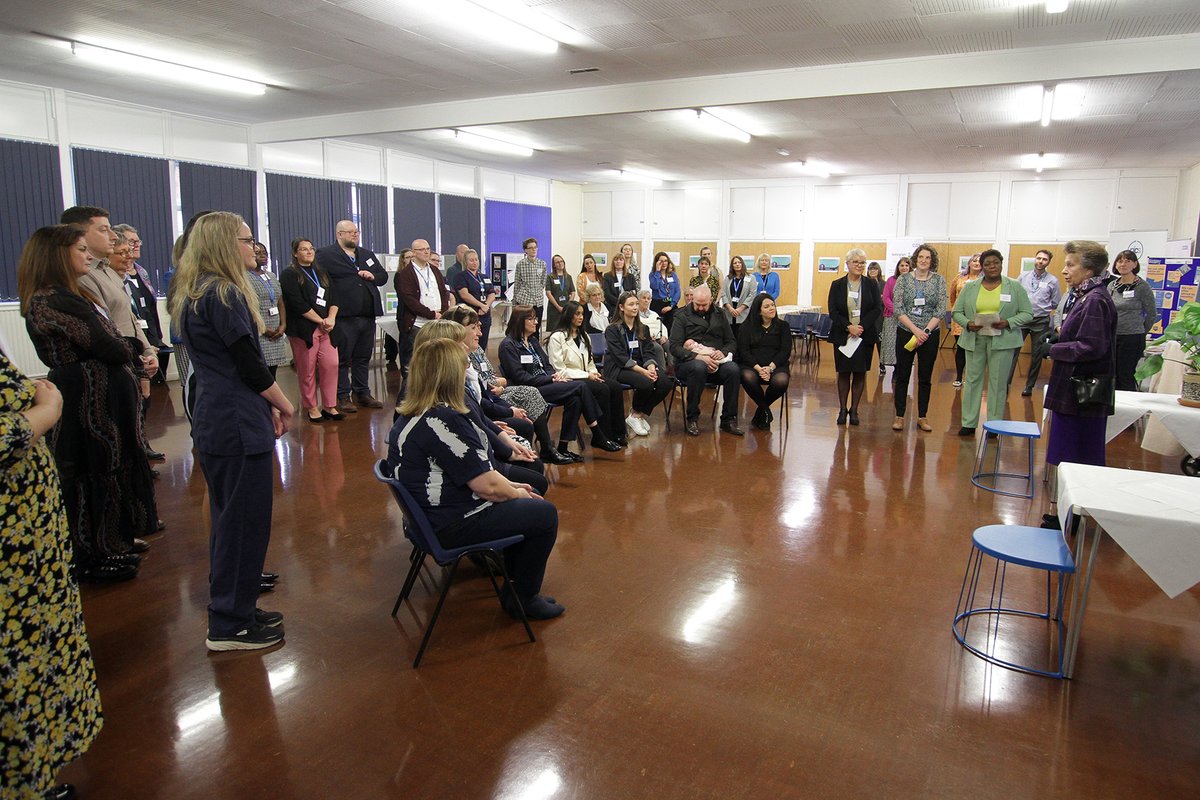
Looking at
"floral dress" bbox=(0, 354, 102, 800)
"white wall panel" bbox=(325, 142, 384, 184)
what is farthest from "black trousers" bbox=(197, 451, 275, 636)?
"white wall panel" bbox=(325, 142, 384, 184)

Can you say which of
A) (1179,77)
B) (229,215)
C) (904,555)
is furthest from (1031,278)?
(229,215)

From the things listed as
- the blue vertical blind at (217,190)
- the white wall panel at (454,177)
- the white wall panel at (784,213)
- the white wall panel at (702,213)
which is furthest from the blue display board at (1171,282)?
the blue vertical blind at (217,190)

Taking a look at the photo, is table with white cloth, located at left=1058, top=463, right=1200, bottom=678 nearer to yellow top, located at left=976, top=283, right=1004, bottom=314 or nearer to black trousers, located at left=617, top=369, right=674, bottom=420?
yellow top, located at left=976, top=283, right=1004, bottom=314

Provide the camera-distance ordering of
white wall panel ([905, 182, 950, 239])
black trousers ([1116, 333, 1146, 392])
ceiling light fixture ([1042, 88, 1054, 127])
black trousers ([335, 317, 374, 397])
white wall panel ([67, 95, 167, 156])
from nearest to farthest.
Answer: black trousers ([1116, 333, 1146, 392]) < black trousers ([335, 317, 374, 397]) < ceiling light fixture ([1042, 88, 1054, 127]) < white wall panel ([67, 95, 167, 156]) < white wall panel ([905, 182, 950, 239])

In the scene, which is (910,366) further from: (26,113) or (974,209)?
(26,113)

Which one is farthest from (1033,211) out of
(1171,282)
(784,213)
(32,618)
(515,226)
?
(32,618)

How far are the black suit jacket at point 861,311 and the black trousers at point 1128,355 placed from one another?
6.51ft

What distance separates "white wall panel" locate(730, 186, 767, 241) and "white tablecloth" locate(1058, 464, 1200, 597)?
1371 cm

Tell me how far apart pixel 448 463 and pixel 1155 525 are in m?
2.37

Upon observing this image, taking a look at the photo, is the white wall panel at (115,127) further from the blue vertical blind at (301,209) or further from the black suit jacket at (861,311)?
the black suit jacket at (861,311)

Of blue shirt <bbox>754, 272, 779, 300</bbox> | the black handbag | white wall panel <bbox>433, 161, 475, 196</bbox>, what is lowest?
the black handbag

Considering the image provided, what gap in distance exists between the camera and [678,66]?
266 inches

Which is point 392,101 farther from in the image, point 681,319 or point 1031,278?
point 1031,278

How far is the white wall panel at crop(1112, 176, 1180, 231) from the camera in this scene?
12.4 meters
